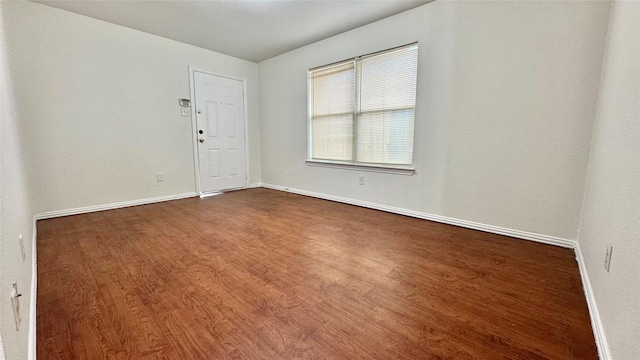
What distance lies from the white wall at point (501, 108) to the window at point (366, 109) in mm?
154

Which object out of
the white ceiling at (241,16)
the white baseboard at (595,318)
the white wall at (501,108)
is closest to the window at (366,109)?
the white wall at (501,108)

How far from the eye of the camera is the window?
315 centimetres

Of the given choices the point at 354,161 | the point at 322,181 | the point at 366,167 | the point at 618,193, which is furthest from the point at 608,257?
the point at 322,181

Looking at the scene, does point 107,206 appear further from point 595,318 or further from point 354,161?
point 595,318

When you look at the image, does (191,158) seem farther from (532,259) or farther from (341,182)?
(532,259)

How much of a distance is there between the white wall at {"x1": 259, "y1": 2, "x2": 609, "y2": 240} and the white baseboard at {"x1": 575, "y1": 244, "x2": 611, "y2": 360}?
705 millimetres

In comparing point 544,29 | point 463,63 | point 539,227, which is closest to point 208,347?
point 539,227

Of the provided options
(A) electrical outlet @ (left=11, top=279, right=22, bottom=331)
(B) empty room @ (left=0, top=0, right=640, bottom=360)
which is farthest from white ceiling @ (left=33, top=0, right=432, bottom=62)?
(A) electrical outlet @ (left=11, top=279, right=22, bottom=331)

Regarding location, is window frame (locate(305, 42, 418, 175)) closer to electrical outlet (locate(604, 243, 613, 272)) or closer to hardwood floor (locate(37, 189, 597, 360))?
hardwood floor (locate(37, 189, 597, 360))

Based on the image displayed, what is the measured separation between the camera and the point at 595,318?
4.24ft

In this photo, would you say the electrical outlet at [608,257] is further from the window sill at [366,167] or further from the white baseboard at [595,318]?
the window sill at [366,167]

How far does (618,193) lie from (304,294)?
5.45 feet

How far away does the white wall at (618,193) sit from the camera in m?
0.95

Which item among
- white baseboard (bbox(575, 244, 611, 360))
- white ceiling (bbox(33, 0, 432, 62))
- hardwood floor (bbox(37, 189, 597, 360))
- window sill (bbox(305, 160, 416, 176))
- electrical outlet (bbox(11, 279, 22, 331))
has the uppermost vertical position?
white ceiling (bbox(33, 0, 432, 62))
